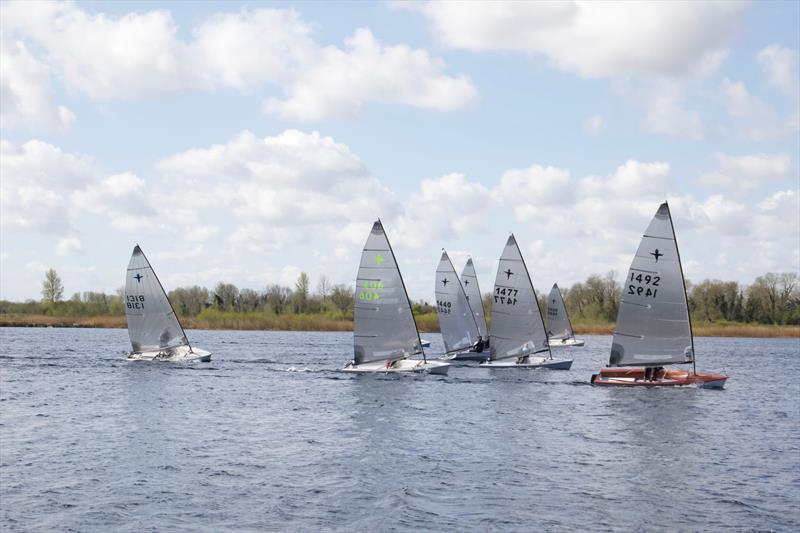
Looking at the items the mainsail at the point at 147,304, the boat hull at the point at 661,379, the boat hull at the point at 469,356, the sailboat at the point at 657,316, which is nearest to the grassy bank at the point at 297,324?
the boat hull at the point at 469,356

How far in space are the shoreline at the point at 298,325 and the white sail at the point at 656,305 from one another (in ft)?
292

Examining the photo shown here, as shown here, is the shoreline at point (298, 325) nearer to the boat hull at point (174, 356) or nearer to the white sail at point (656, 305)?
the boat hull at point (174, 356)

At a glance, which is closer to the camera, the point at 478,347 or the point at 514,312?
the point at 514,312

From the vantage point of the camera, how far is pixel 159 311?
69.7m

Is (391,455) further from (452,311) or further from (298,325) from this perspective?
(298,325)

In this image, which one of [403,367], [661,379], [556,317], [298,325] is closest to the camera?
[661,379]

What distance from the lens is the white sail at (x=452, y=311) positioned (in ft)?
253

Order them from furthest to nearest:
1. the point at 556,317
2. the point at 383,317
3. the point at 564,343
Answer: the point at 556,317, the point at 564,343, the point at 383,317

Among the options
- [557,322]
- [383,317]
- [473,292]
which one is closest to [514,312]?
[383,317]

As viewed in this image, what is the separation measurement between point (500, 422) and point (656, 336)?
50.8 ft

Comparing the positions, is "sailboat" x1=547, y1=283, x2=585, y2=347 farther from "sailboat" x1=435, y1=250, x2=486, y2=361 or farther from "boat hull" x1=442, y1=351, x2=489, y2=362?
"boat hull" x1=442, y1=351, x2=489, y2=362

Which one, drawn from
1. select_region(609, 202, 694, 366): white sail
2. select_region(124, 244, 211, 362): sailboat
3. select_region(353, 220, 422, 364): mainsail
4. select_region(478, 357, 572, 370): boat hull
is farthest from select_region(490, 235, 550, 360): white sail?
select_region(124, 244, 211, 362): sailboat

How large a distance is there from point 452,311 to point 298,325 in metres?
79.2

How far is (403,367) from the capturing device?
56.9 meters
